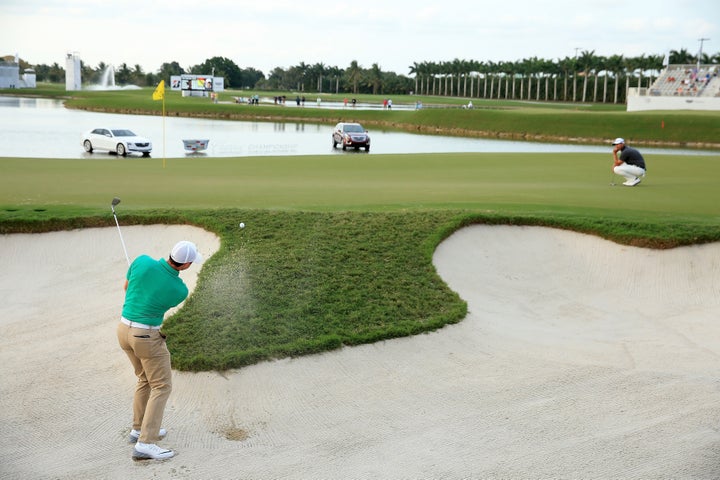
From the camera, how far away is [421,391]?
9.38 metres

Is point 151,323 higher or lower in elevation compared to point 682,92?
lower

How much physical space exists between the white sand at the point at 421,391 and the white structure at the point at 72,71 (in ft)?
516

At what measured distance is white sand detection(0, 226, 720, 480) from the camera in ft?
25.0

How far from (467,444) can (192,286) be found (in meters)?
6.12

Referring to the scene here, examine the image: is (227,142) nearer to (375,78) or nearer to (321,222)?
(321,222)

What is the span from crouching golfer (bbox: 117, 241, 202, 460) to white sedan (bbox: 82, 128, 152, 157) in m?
34.2

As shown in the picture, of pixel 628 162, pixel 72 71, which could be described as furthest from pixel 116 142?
pixel 72 71

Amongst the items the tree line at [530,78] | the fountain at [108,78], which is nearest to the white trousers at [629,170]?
the tree line at [530,78]

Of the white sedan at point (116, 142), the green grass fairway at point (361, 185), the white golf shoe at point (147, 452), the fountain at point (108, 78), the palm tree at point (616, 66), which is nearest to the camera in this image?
the white golf shoe at point (147, 452)

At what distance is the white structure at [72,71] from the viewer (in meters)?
156

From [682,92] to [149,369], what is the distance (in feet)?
337

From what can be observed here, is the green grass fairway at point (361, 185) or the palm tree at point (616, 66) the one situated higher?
the palm tree at point (616, 66)

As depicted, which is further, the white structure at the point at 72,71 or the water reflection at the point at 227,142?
the white structure at the point at 72,71

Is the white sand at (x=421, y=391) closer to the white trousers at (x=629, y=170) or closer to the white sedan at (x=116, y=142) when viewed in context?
the white trousers at (x=629, y=170)
